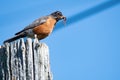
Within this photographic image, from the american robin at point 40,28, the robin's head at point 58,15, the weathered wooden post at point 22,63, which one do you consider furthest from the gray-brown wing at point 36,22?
the weathered wooden post at point 22,63

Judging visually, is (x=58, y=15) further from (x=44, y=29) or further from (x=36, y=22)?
(x=44, y=29)

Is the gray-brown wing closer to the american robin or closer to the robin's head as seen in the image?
the american robin

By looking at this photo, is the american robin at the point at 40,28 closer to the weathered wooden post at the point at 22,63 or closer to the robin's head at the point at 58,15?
the robin's head at the point at 58,15

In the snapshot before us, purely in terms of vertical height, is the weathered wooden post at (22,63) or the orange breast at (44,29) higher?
the orange breast at (44,29)

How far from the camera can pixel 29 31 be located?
7930mm

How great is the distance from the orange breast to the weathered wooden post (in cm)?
489

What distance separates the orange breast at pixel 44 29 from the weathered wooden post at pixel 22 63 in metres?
4.89

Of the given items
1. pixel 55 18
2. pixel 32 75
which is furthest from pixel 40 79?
pixel 55 18

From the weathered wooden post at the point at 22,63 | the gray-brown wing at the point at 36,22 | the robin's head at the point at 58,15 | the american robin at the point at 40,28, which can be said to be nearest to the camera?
the weathered wooden post at the point at 22,63

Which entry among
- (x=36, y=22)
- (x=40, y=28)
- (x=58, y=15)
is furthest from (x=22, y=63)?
(x=58, y=15)

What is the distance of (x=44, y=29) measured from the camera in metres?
8.23

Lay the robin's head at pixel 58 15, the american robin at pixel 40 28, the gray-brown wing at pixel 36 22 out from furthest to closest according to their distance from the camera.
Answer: the robin's head at pixel 58 15 → the gray-brown wing at pixel 36 22 → the american robin at pixel 40 28

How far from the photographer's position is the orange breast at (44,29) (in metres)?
8.07

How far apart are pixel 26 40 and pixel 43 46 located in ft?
0.67
